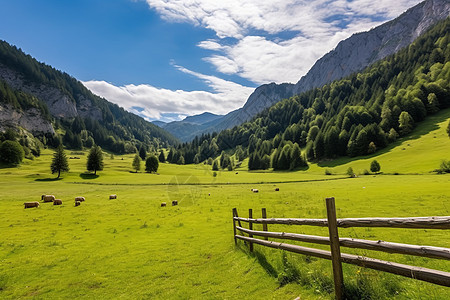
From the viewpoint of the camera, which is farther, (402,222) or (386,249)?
(386,249)

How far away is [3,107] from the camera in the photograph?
193125 millimetres

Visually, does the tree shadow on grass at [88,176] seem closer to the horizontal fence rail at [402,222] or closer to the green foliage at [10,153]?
the green foliage at [10,153]

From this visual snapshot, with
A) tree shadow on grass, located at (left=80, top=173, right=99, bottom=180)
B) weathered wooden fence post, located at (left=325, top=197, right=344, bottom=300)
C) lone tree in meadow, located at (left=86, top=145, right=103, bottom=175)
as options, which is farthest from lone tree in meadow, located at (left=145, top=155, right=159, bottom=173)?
weathered wooden fence post, located at (left=325, top=197, right=344, bottom=300)

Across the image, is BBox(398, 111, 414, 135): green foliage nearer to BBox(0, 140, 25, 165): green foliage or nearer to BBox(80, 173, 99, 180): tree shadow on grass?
BBox(80, 173, 99, 180): tree shadow on grass

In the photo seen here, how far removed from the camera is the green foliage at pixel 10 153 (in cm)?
10728

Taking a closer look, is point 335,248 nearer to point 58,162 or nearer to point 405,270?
point 405,270

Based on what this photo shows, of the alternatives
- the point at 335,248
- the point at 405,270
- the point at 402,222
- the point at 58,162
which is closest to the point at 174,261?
the point at 335,248

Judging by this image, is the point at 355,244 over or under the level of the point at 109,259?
over

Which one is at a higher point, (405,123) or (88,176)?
(405,123)

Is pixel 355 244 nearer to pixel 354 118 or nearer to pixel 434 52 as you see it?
pixel 354 118

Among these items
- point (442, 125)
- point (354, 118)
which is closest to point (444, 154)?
point (442, 125)

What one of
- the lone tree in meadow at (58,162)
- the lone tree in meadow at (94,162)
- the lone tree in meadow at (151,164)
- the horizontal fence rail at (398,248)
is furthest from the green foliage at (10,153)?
the horizontal fence rail at (398,248)

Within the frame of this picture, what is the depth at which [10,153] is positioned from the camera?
109 meters

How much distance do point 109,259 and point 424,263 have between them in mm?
17505
